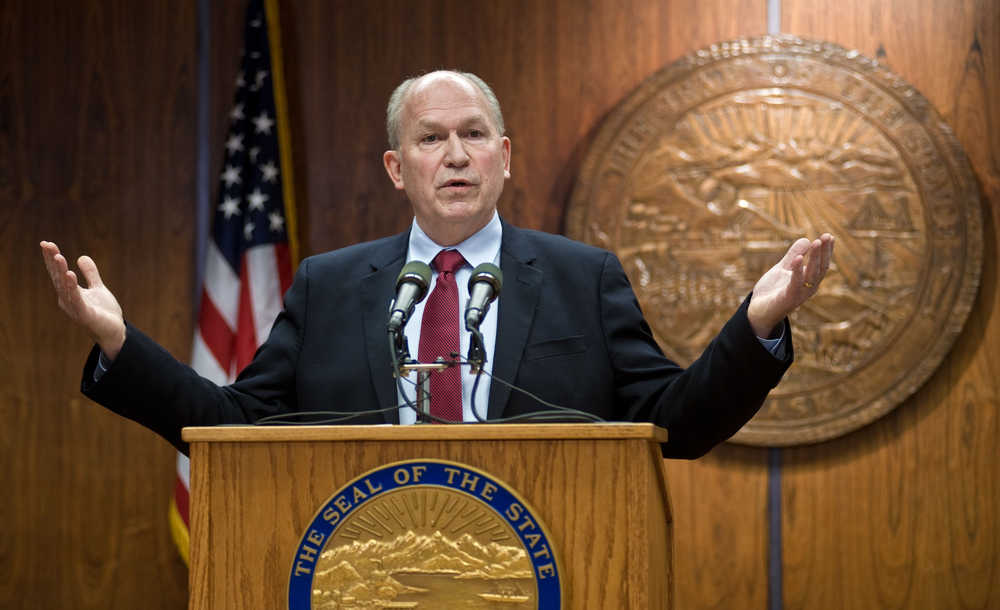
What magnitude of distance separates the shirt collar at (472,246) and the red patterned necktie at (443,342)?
0.38ft

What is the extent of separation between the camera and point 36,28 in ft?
13.0

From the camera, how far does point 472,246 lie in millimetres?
2160

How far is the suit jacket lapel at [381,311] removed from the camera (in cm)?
200

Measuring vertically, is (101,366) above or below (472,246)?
below

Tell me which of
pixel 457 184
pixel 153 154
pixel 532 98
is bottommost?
pixel 457 184

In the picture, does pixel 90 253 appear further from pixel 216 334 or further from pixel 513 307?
pixel 513 307

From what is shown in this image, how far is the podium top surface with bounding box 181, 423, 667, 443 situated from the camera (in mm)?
1432

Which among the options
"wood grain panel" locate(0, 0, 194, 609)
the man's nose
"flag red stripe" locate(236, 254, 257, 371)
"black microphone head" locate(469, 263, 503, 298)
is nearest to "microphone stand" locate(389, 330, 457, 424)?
Result: "black microphone head" locate(469, 263, 503, 298)

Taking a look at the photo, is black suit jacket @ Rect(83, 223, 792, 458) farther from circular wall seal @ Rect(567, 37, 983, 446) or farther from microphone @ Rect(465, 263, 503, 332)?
circular wall seal @ Rect(567, 37, 983, 446)

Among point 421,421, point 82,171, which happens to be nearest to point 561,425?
point 421,421

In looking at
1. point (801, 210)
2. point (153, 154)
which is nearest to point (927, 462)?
point (801, 210)

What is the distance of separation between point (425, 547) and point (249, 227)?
2.53 metres

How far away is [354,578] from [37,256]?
295 centimetres

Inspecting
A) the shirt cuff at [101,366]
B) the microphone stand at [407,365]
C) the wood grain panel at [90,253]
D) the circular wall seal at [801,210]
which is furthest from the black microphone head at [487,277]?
the wood grain panel at [90,253]
